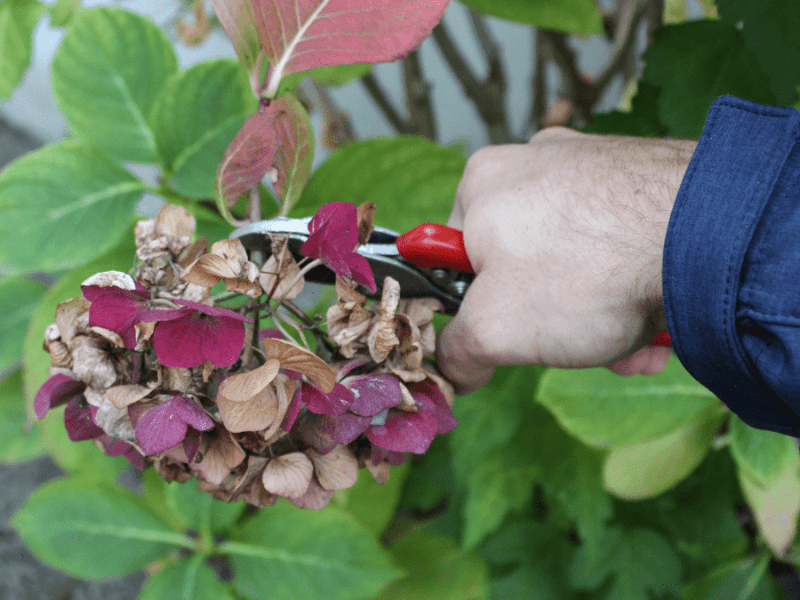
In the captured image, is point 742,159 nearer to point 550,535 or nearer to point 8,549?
point 550,535

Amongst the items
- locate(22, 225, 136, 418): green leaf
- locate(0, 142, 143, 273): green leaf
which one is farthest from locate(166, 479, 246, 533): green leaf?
locate(0, 142, 143, 273): green leaf

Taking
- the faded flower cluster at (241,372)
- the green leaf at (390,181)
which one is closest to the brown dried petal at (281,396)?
the faded flower cluster at (241,372)

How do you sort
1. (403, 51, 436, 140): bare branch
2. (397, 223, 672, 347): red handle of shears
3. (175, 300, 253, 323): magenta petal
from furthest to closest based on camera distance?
(403, 51, 436, 140): bare branch
(397, 223, 672, 347): red handle of shears
(175, 300, 253, 323): magenta petal

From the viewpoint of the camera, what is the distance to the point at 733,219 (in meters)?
0.31

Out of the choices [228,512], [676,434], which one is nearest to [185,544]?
[228,512]

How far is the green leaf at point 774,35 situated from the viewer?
0.40 metres

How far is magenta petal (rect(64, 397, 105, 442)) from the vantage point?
325 mm

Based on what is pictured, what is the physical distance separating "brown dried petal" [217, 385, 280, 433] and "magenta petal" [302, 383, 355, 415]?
2 cm

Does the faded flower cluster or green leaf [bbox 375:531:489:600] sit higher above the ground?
the faded flower cluster

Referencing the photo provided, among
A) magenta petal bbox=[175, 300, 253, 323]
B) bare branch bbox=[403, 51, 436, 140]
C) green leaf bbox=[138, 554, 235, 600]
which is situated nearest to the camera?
magenta petal bbox=[175, 300, 253, 323]

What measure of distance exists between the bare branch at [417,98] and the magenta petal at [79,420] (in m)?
0.59

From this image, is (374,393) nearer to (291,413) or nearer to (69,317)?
(291,413)

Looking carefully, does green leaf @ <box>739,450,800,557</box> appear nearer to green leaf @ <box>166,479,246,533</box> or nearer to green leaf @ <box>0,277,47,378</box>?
green leaf @ <box>166,479,246,533</box>

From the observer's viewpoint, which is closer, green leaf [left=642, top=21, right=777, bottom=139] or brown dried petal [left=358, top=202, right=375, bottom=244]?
brown dried petal [left=358, top=202, right=375, bottom=244]
